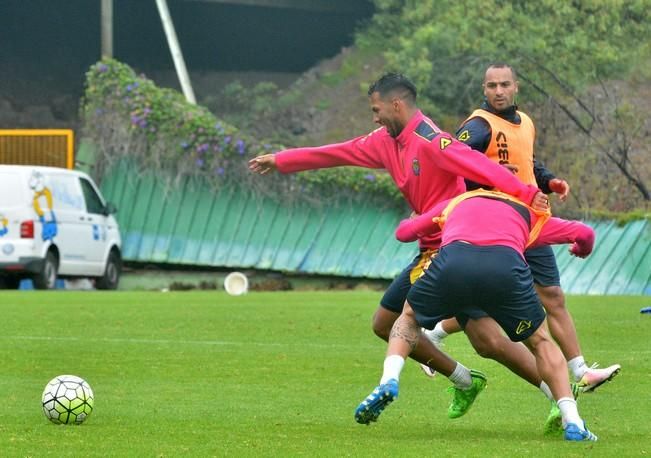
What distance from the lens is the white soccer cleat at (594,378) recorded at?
10.9 metres

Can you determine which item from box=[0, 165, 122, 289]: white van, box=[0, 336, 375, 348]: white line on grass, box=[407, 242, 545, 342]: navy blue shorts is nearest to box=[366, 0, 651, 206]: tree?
box=[0, 165, 122, 289]: white van

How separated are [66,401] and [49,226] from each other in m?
16.9

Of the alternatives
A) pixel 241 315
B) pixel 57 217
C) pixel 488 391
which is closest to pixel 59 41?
pixel 57 217

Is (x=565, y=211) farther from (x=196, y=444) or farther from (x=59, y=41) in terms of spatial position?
(x=196, y=444)

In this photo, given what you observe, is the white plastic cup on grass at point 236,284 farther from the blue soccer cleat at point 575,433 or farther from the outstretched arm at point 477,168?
the blue soccer cleat at point 575,433

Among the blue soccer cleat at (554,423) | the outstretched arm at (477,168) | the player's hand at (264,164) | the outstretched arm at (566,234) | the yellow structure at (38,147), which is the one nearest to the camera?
the outstretched arm at (477,168)

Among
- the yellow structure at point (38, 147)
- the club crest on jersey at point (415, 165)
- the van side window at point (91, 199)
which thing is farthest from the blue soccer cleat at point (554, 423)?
the yellow structure at point (38, 147)

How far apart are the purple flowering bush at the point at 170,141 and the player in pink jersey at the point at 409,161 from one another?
2092 cm

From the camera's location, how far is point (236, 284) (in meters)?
28.4

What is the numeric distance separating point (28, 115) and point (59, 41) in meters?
2.34

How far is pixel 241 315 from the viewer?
19578 mm

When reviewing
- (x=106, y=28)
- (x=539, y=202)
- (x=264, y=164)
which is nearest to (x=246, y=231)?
(x=106, y=28)

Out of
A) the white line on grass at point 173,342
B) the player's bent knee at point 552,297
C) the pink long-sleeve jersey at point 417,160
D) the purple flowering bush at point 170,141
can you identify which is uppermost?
the pink long-sleeve jersey at point 417,160

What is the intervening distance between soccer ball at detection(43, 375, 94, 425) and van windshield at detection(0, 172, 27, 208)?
648 inches
